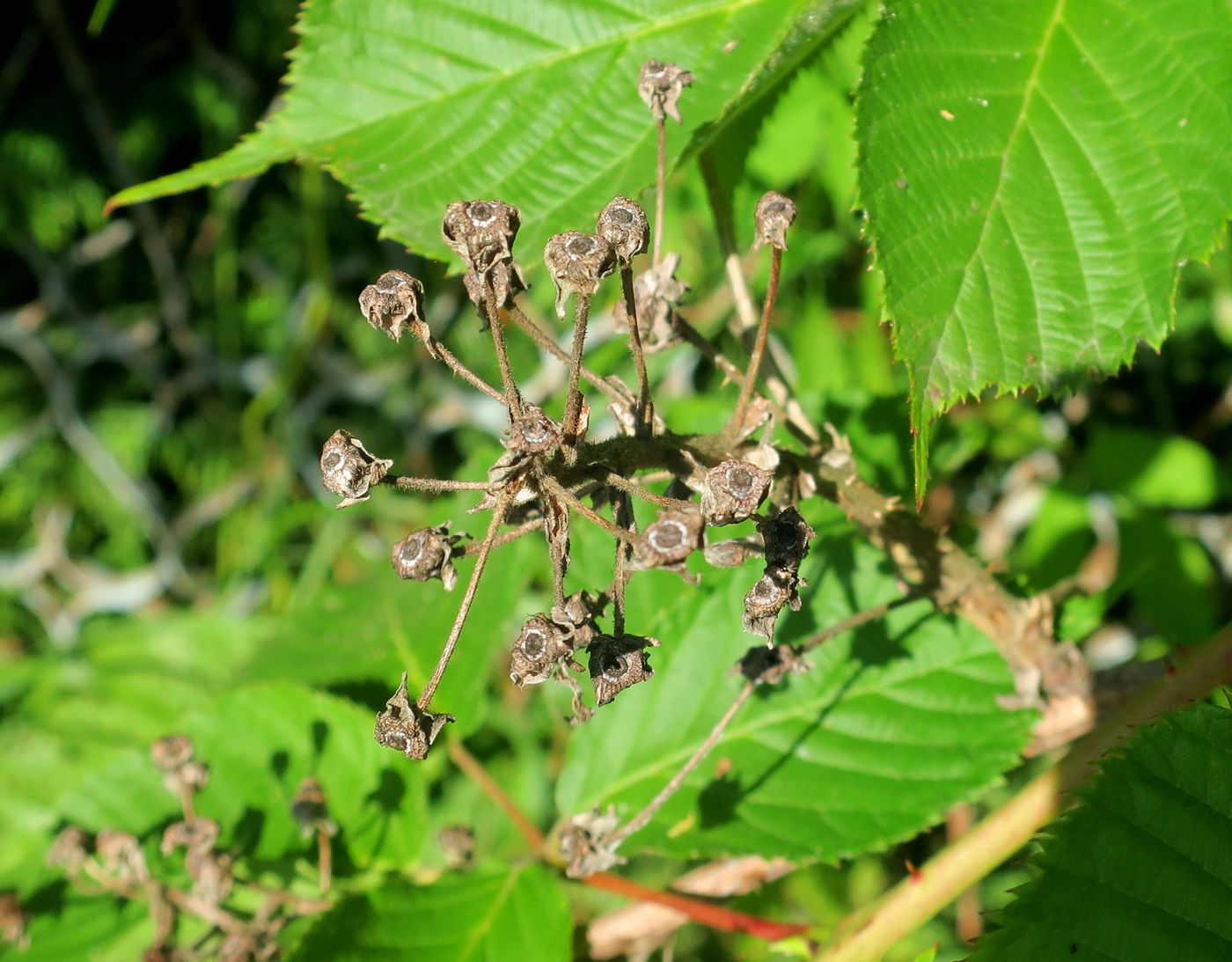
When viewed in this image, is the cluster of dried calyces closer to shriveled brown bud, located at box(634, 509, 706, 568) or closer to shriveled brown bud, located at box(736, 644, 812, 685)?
shriveled brown bud, located at box(634, 509, 706, 568)

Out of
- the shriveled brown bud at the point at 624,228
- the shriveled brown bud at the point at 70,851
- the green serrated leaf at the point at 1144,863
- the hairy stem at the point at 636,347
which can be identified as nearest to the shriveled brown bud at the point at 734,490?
the hairy stem at the point at 636,347

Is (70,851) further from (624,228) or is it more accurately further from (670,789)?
(624,228)

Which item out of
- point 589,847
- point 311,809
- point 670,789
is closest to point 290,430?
point 311,809

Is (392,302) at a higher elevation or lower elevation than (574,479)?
higher

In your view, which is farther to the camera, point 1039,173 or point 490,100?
point 490,100

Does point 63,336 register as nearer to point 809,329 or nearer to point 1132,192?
point 809,329

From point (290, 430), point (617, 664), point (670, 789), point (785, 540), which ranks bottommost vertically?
point (290, 430)
